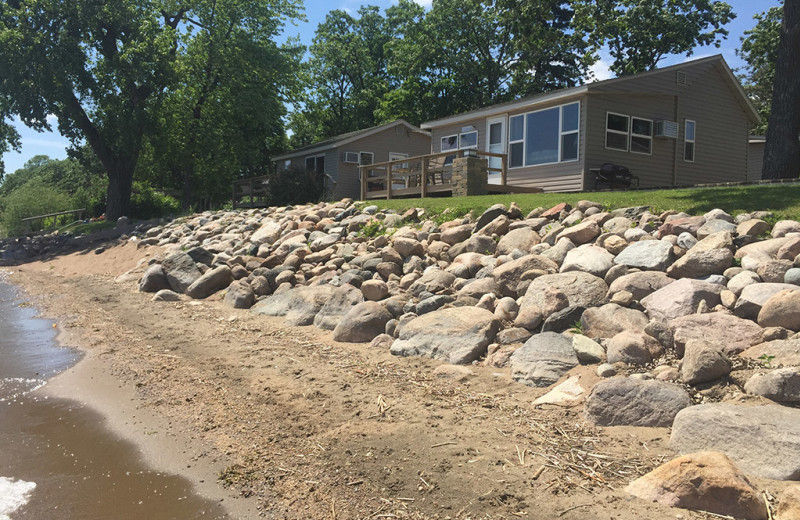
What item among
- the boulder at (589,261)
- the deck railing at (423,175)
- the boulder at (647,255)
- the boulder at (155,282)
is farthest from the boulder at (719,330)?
the deck railing at (423,175)

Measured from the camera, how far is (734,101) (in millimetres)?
19891

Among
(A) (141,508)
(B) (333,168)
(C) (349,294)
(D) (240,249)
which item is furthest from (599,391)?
(B) (333,168)

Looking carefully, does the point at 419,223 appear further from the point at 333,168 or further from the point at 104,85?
the point at 104,85

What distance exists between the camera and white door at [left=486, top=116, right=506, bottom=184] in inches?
739

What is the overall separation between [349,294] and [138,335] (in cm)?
295

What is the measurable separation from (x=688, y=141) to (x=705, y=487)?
1816cm

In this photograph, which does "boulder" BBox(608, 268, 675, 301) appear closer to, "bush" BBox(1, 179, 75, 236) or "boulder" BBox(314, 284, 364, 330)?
"boulder" BBox(314, 284, 364, 330)

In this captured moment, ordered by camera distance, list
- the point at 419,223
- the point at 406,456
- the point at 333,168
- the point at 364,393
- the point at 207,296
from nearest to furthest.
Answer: the point at 406,456 < the point at 364,393 < the point at 207,296 < the point at 419,223 < the point at 333,168

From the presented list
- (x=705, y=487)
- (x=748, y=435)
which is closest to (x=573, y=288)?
(x=748, y=435)

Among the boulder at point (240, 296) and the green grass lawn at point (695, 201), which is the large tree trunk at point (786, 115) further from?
the boulder at point (240, 296)

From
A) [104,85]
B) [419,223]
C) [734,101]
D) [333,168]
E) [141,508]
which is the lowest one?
[141,508]

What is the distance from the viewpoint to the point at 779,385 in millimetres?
3957

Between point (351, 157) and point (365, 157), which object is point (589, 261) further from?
point (365, 157)

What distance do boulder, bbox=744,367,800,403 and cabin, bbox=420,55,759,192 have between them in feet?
40.1
